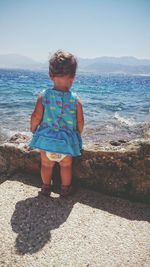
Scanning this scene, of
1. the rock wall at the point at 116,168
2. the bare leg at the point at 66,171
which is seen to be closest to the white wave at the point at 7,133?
the rock wall at the point at 116,168

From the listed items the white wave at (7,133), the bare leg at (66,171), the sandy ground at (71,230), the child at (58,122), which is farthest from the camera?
the white wave at (7,133)

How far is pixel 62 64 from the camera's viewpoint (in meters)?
3.69

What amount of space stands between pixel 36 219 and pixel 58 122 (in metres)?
1.25

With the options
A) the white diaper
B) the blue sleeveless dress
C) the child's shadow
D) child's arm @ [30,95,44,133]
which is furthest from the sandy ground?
child's arm @ [30,95,44,133]

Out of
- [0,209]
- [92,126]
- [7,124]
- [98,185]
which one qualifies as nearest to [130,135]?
[92,126]

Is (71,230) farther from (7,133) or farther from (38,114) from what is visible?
(7,133)

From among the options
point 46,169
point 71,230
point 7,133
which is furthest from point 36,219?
point 7,133

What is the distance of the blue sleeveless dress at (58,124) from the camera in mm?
3859

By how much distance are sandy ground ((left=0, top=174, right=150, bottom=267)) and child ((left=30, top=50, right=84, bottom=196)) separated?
33cm

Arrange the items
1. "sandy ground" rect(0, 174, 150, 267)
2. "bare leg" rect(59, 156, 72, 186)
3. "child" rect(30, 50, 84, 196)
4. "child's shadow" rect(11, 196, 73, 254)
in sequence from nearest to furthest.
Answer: "sandy ground" rect(0, 174, 150, 267), "child's shadow" rect(11, 196, 73, 254), "child" rect(30, 50, 84, 196), "bare leg" rect(59, 156, 72, 186)

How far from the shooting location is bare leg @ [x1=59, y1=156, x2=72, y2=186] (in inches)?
158

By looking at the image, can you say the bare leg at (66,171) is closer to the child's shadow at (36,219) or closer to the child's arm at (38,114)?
the child's shadow at (36,219)

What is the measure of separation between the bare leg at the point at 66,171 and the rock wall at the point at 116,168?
184 mm

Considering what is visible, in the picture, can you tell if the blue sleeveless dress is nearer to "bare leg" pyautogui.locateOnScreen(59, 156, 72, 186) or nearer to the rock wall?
"bare leg" pyautogui.locateOnScreen(59, 156, 72, 186)
